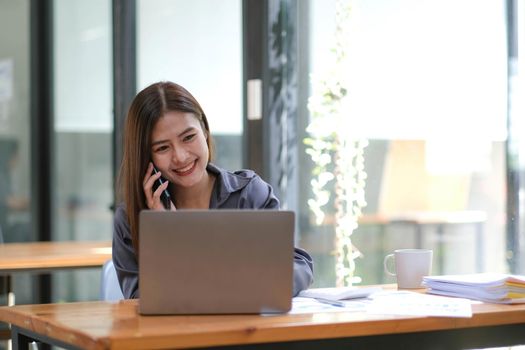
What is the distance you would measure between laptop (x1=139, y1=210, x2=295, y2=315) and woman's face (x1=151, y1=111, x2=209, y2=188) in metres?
0.77

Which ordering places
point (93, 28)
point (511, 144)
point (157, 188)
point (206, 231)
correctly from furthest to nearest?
1. point (93, 28)
2. point (511, 144)
3. point (157, 188)
4. point (206, 231)

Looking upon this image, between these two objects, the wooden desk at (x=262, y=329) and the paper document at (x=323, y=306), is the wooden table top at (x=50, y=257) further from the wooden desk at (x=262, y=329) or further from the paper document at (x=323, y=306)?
the paper document at (x=323, y=306)

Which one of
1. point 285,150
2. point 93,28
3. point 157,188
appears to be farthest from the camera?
point 93,28

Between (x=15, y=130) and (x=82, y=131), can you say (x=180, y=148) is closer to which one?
(x=82, y=131)

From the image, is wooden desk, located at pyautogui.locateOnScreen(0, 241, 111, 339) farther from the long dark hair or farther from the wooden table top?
the long dark hair

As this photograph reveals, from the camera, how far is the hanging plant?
3.55m

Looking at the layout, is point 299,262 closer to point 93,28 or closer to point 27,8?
point 93,28

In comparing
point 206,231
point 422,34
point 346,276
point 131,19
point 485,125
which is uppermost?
point 131,19

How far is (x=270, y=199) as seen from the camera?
9.32ft

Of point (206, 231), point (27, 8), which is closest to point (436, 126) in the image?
point (206, 231)

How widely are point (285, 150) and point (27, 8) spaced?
3058 mm

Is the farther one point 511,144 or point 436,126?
point 436,126

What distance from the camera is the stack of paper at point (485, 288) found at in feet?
7.30

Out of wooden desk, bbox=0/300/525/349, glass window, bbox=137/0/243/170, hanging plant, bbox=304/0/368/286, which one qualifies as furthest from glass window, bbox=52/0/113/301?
wooden desk, bbox=0/300/525/349
